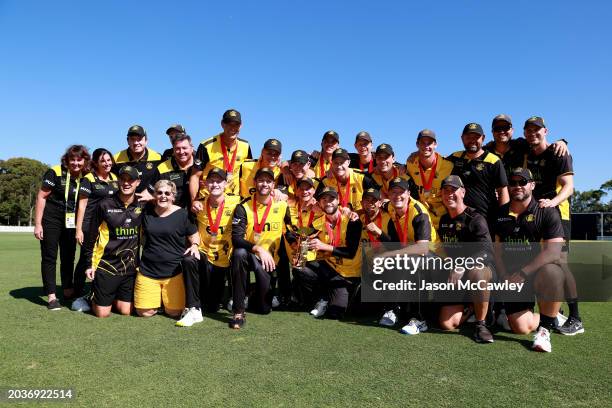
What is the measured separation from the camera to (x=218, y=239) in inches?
226

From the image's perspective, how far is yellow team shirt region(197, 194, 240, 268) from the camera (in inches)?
226

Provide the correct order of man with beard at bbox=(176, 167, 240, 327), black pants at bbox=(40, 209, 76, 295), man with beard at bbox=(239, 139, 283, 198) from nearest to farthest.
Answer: man with beard at bbox=(176, 167, 240, 327) < black pants at bbox=(40, 209, 76, 295) < man with beard at bbox=(239, 139, 283, 198)

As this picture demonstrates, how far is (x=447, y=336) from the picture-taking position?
464 cm

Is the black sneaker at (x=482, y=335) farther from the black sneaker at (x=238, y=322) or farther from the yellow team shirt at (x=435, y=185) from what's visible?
the black sneaker at (x=238, y=322)

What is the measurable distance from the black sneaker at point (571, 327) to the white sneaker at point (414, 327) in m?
1.50

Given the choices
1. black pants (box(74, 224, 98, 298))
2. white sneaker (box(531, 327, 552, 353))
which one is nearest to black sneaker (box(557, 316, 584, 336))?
white sneaker (box(531, 327, 552, 353))

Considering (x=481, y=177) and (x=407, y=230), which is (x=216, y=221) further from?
(x=481, y=177)

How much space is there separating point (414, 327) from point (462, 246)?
1063 millimetres

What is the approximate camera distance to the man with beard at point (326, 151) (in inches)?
269

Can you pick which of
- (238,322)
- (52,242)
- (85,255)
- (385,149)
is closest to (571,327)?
(385,149)

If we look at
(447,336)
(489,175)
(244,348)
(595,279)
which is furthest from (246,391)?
(595,279)

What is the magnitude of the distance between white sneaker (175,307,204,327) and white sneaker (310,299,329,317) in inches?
55.3

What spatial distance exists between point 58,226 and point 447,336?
529 centimetres

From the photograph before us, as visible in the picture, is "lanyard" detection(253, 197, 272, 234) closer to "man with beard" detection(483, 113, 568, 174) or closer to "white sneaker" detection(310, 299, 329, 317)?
"white sneaker" detection(310, 299, 329, 317)
